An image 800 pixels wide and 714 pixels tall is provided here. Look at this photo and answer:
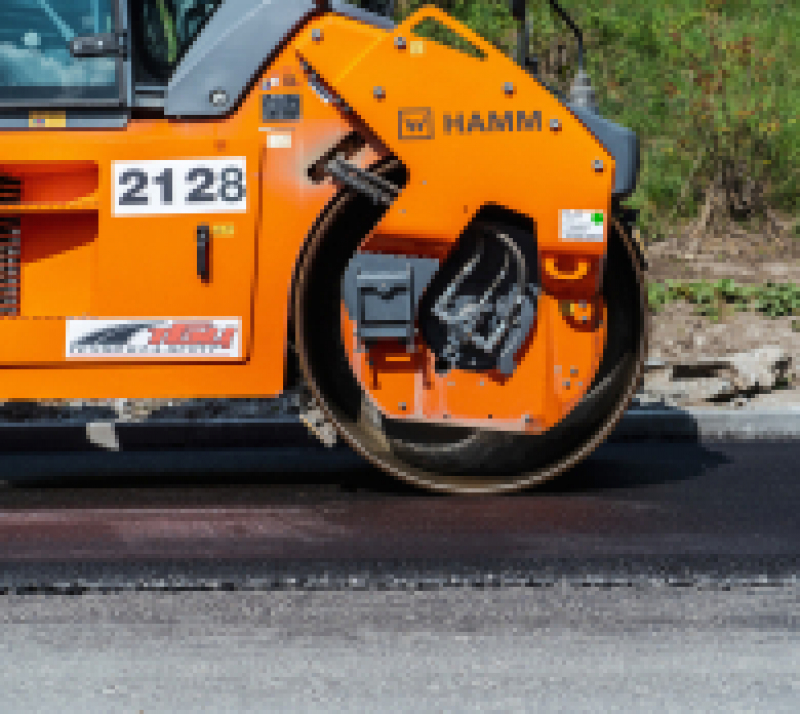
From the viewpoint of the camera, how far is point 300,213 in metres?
5.04

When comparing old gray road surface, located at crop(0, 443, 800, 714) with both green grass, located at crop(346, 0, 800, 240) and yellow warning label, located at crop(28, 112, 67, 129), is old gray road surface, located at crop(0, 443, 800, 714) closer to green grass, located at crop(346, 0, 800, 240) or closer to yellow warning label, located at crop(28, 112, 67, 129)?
yellow warning label, located at crop(28, 112, 67, 129)

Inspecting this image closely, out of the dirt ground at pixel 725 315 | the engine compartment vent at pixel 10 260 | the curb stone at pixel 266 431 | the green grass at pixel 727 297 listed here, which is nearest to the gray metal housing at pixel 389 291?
the engine compartment vent at pixel 10 260

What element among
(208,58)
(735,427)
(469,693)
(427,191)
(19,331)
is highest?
(208,58)

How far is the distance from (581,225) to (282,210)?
1.15 m

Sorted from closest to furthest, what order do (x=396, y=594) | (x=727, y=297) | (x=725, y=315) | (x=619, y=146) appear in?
(x=396, y=594) → (x=619, y=146) → (x=725, y=315) → (x=727, y=297)

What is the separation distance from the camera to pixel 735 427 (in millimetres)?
6902

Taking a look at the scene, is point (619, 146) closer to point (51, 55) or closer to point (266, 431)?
point (51, 55)

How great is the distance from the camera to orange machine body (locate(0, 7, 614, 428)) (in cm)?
A: 493

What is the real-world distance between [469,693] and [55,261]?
9.07ft

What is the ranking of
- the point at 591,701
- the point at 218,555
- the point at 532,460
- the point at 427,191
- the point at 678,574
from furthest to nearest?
the point at 532,460
the point at 427,191
the point at 218,555
the point at 678,574
the point at 591,701

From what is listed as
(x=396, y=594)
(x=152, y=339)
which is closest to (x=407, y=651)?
(x=396, y=594)

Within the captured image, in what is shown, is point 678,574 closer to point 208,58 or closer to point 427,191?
point 427,191

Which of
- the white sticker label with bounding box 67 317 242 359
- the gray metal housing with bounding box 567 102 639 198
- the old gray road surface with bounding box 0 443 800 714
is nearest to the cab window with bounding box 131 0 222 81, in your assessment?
Answer: the white sticker label with bounding box 67 317 242 359

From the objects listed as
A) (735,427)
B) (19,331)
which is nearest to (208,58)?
(19,331)
